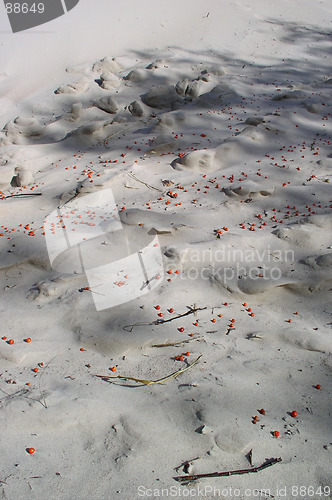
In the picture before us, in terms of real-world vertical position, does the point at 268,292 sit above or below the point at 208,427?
below

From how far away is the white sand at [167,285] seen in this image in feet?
5.32

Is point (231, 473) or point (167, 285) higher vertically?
point (231, 473)

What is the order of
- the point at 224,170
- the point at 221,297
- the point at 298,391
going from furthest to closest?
1. the point at 224,170
2. the point at 221,297
3. the point at 298,391

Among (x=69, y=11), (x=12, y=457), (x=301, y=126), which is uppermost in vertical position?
(x=69, y=11)

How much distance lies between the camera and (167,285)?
2.70 m

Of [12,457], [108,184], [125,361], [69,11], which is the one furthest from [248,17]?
[12,457]

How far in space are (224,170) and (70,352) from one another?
2480 mm

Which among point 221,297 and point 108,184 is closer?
point 221,297

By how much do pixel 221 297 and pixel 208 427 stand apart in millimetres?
981

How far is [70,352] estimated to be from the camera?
218 centimetres

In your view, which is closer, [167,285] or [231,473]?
[231,473]

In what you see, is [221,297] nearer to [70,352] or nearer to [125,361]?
[125,361]

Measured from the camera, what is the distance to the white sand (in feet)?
5.32

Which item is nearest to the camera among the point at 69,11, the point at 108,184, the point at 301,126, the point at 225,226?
the point at 225,226
